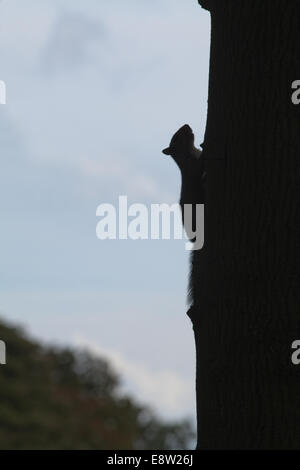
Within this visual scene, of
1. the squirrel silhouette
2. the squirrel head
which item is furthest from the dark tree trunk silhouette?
the squirrel head

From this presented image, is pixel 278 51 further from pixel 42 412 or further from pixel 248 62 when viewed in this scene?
pixel 42 412

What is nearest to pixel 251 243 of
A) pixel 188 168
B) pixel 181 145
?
pixel 188 168

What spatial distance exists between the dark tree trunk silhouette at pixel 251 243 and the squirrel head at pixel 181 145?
2.33 metres

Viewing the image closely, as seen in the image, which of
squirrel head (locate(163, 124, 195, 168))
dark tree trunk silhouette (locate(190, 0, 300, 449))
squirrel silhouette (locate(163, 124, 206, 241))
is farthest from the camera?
squirrel head (locate(163, 124, 195, 168))

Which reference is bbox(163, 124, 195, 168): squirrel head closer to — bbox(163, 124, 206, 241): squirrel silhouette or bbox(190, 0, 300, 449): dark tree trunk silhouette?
bbox(163, 124, 206, 241): squirrel silhouette

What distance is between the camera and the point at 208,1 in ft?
16.0

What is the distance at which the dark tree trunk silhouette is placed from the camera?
413 cm

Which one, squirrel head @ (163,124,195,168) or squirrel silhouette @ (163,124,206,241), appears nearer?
squirrel silhouette @ (163,124,206,241)

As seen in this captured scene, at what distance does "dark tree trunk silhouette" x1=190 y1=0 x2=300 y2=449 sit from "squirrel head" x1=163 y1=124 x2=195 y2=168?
233cm

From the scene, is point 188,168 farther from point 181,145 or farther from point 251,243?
point 251,243

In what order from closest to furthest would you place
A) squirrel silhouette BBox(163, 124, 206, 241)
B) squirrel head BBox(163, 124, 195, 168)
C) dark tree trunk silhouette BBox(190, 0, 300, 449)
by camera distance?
dark tree trunk silhouette BBox(190, 0, 300, 449) < squirrel silhouette BBox(163, 124, 206, 241) < squirrel head BBox(163, 124, 195, 168)

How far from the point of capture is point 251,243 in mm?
4266
